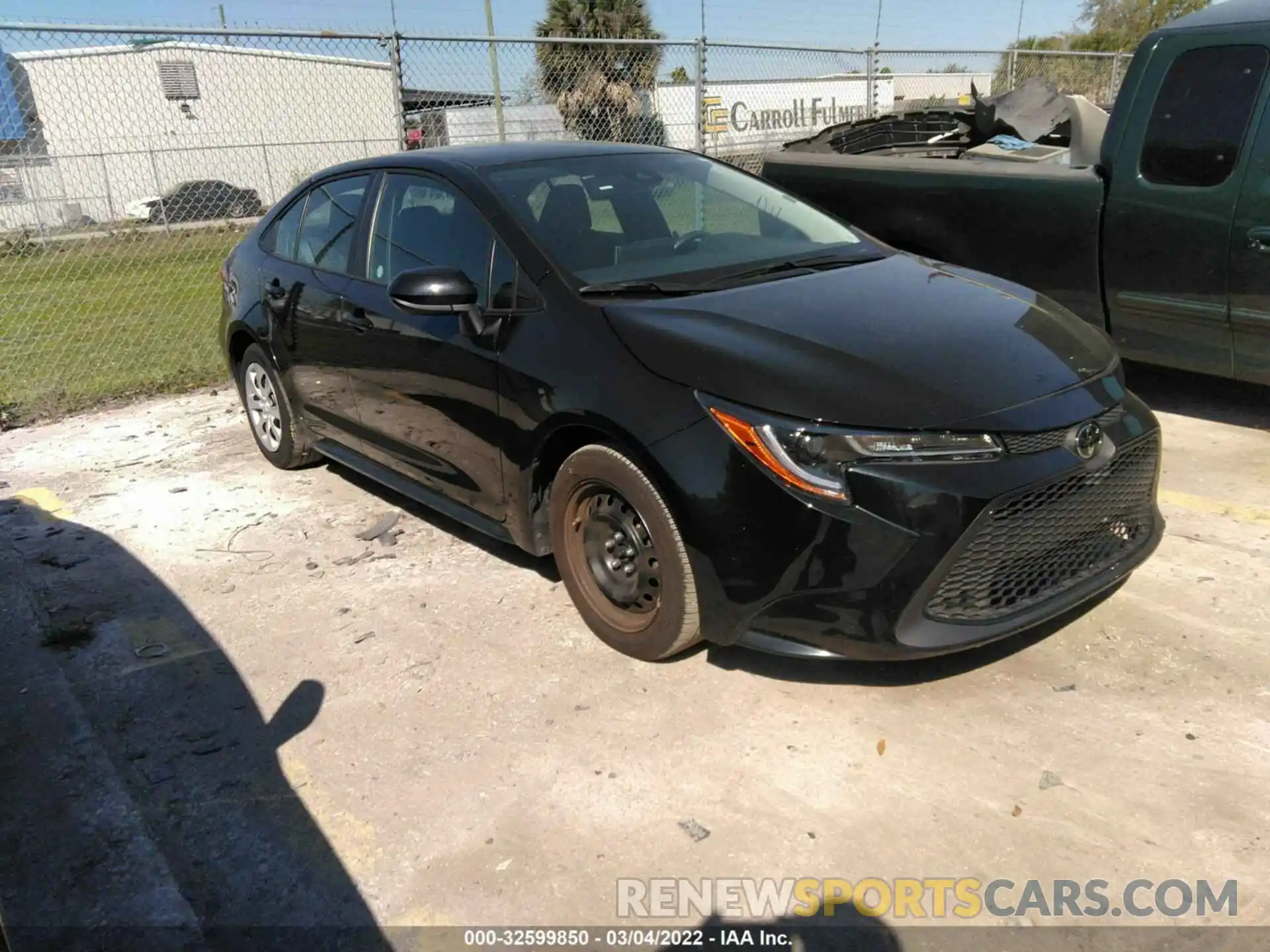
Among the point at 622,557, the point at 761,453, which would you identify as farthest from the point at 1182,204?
the point at 622,557

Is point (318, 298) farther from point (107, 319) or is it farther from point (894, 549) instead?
point (107, 319)

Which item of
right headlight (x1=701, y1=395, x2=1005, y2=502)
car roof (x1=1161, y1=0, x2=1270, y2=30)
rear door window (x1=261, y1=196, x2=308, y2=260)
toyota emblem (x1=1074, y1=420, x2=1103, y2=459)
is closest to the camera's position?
right headlight (x1=701, y1=395, x2=1005, y2=502)

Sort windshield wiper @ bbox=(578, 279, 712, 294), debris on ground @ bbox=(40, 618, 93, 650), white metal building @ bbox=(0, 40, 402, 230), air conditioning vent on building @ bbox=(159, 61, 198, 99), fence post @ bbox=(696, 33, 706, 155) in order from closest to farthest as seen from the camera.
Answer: windshield wiper @ bbox=(578, 279, 712, 294) → debris on ground @ bbox=(40, 618, 93, 650) → fence post @ bbox=(696, 33, 706, 155) → white metal building @ bbox=(0, 40, 402, 230) → air conditioning vent on building @ bbox=(159, 61, 198, 99)

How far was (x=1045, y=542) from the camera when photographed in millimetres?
2906

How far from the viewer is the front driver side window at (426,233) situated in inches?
147

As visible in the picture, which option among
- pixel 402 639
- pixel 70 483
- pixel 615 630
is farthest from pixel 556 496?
pixel 70 483

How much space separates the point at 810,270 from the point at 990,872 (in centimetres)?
217

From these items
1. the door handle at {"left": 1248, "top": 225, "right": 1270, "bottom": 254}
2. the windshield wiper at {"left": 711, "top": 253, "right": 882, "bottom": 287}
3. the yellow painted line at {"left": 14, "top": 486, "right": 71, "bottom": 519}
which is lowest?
the yellow painted line at {"left": 14, "top": 486, "right": 71, "bottom": 519}

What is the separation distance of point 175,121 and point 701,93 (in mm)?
22835

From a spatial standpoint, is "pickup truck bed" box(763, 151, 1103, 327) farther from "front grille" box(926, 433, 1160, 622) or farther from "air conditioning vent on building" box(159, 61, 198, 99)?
"air conditioning vent on building" box(159, 61, 198, 99)

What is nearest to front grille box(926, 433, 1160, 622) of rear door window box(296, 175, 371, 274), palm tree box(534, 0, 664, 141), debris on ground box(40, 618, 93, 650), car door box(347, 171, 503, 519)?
car door box(347, 171, 503, 519)

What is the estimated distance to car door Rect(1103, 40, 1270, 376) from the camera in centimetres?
478

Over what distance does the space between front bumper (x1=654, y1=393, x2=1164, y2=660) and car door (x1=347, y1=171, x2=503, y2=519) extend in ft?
3.32

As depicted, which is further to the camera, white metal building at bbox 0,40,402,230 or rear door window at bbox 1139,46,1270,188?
white metal building at bbox 0,40,402,230
